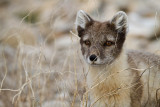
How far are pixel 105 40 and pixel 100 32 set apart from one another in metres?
0.19

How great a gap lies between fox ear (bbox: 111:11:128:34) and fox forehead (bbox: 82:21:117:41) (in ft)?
0.35

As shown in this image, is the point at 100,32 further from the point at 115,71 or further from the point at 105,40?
the point at 115,71

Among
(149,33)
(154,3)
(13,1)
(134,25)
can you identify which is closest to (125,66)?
(149,33)

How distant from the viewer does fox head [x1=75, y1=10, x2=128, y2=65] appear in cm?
520

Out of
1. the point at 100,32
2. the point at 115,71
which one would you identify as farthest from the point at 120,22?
the point at 115,71

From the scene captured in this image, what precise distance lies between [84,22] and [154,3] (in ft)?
30.5

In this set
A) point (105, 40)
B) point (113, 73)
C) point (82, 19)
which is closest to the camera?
point (113, 73)

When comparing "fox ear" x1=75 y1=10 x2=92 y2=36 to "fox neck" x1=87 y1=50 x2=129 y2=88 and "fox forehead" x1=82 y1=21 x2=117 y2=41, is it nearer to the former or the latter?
"fox forehead" x1=82 y1=21 x2=117 y2=41

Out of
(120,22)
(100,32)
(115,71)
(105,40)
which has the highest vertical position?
(120,22)

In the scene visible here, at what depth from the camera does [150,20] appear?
13.2m

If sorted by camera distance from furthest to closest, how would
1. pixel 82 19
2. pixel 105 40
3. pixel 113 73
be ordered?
pixel 82 19 < pixel 105 40 < pixel 113 73

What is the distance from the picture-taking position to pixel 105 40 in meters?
5.33

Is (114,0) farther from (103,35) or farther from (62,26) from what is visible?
(103,35)

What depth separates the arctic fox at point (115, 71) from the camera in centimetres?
520
